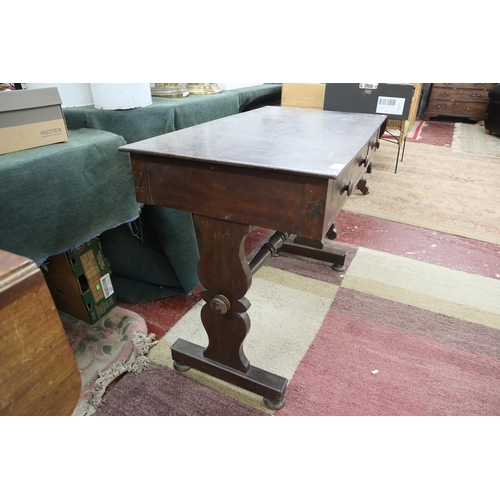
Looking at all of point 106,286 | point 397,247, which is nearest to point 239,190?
point 106,286

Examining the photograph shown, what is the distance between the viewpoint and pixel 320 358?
1.23 m

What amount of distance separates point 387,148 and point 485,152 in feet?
3.20

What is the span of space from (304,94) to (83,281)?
7.36ft

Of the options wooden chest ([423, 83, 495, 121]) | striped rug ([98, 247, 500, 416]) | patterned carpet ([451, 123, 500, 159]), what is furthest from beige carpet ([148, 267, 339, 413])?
wooden chest ([423, 83, 495, 121])

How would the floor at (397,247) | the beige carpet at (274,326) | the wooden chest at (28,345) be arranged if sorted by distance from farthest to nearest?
the floor at (397,247) < the beige carpet at (274,326) < the wooden chest at (28,345)

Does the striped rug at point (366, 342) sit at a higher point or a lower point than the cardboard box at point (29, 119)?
lower

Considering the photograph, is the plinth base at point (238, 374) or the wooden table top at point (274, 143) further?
the plinth base at point (238, 374)

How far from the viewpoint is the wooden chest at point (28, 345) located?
35 cm

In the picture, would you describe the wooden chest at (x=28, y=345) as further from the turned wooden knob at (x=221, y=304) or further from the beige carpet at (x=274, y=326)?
the beige carpet at (x=274, y=326)

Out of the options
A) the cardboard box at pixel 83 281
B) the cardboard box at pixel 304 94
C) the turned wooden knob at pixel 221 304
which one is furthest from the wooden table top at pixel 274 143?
the cardboard box at pixel 304 94

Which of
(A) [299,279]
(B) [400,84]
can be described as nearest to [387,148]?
(B) [400,84]

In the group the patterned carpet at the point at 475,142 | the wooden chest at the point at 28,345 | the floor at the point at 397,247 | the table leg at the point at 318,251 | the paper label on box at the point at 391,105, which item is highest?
the wooden chest at the point at 28,345

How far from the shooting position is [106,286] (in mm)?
1374

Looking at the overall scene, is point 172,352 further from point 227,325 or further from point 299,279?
point 299,279
